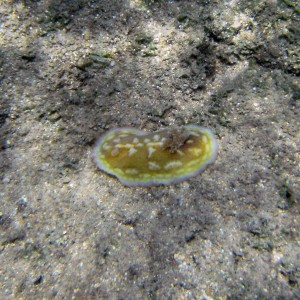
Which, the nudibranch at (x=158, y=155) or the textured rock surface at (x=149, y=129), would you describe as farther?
the nudibranch at (x=158, y=155)

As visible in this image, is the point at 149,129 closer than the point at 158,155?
No

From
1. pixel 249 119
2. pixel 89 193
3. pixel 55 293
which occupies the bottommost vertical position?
pixel 55 293

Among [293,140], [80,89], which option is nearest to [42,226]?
[80,89]

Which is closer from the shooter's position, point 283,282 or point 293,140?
point 283,282

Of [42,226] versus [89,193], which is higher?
[89,193]

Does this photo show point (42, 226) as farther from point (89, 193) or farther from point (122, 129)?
point (122, 129)

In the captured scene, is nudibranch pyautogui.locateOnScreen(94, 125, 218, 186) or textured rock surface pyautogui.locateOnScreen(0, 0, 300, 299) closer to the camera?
textured rock surface pyautogui.locateOnScreen(0, 0, 300, 299)

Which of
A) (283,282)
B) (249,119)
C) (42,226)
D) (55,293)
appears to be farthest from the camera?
(249,119)

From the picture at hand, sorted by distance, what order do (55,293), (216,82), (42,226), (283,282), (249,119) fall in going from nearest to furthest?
(283,282) < (55,293) < (42,226) < (249,119) < (216,82)
